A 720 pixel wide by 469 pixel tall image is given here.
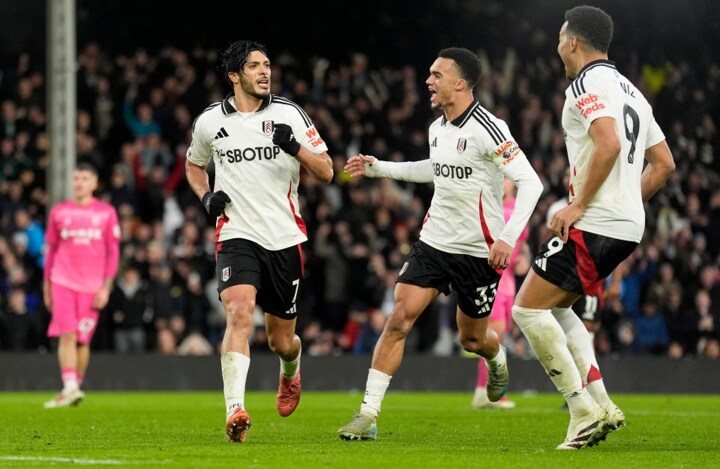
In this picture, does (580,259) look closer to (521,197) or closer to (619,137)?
(619,137)

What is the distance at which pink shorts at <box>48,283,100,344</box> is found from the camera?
13.7m

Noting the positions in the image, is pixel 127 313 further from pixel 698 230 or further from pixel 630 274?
pixel 698 230

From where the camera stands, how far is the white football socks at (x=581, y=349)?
8945 millimetres

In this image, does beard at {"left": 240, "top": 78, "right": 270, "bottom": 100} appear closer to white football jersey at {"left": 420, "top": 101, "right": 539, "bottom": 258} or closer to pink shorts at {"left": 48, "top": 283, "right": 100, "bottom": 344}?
white football jersey at {"left": 420, "top": 101, "right": 539, "bottom": 258}

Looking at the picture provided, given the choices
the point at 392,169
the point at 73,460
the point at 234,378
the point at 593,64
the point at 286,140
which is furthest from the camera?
the point at 392,169

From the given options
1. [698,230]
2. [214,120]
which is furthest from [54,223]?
[698,230]

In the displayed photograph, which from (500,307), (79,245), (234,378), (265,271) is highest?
(79,245)

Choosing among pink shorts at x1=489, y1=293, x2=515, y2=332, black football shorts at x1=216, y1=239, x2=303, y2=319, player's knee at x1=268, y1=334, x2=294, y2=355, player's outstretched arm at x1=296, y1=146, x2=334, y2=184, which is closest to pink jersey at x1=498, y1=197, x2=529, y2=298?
pink shorts at x1=489, y1=293, x2=515, y2=332

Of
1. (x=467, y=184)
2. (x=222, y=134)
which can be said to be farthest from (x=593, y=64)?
(x=222, y=134)

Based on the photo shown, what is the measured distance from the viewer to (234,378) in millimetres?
8516

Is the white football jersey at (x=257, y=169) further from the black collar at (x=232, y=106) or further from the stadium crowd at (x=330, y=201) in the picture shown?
the stadium crowd at (x=330, y=201)

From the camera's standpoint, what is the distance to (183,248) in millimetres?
19562

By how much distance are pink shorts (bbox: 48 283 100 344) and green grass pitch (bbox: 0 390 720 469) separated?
732mm

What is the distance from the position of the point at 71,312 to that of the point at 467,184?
5432mm
